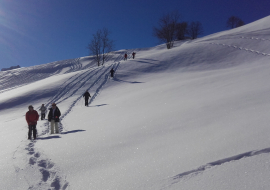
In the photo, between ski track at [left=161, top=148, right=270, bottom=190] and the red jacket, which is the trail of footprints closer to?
ski track at [left=161, top=148, right=270, bottom=190]

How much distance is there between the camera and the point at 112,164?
3561 mm

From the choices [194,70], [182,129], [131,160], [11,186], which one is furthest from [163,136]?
[194,70]

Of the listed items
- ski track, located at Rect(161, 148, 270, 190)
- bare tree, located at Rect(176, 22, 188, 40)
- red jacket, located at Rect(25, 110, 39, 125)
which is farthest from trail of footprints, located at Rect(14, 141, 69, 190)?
bare tree, located at Rect(176, 22, 188, 40)

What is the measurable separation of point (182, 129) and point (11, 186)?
3.81 metres

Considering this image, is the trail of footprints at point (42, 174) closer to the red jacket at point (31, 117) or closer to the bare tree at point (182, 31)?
the red jacket at point (31, 117)

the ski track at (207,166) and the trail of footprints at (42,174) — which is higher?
the ski track at (207,166)

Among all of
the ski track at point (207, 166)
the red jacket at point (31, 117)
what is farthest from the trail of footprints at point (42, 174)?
the red jacket at point (31, 117)

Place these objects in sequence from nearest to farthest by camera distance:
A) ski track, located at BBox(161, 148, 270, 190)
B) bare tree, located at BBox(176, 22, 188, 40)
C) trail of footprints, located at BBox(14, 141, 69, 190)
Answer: ski track, located at BBox(161, 148, 270, 190)
trail of footprints, located at BBox(14, 141, 69, 190)
bare tree, located at BBox(176, 22, 188, 40)

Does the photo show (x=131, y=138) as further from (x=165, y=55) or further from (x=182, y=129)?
(x=165, y=55)

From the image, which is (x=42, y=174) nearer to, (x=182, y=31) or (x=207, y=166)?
(x=207, y=166)

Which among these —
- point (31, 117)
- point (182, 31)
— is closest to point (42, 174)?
point (31, 117)

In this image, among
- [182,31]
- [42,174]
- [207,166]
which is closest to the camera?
[207,166]

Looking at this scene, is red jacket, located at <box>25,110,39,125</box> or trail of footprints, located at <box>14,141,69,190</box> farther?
red jacket, located at <box>25,110,39,125</box>

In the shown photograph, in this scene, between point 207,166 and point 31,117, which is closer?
point 207,166
